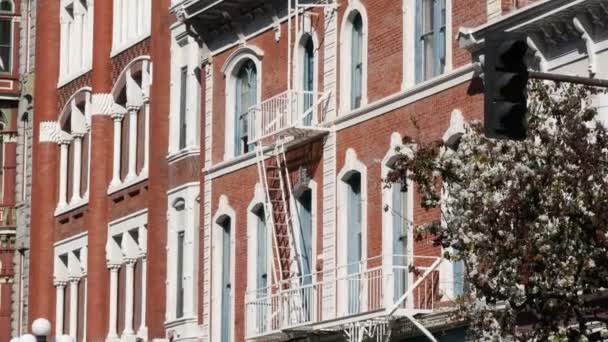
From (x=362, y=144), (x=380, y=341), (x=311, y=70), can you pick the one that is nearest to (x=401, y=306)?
(x=380, y=341)

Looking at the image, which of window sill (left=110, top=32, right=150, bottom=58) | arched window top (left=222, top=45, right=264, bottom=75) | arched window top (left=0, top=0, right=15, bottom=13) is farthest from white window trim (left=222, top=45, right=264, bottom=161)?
arched window top (left=0, top=0, right=15, bottom=13)

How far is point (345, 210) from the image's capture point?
40812mm

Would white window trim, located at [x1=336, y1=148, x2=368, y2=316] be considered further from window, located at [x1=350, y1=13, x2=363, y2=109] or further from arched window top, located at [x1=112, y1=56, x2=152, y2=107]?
arched window top, located at [x1=112, y1=56, x2=152, y2=107]

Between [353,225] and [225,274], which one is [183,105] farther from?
[353,225]

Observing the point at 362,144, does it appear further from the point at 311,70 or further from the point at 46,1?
the point at 46,1

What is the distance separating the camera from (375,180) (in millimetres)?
39375

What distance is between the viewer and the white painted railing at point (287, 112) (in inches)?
1655

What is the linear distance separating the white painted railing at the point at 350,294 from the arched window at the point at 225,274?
8.27 feet

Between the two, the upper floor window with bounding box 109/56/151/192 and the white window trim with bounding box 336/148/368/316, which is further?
the upper floor window with bounding box 109/56/151/192

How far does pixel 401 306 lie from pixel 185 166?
13.3 metres

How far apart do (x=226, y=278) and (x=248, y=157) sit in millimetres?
3150

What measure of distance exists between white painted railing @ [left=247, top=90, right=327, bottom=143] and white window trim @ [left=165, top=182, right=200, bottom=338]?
5391 mm

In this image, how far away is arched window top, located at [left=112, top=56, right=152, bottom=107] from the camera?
5312cm

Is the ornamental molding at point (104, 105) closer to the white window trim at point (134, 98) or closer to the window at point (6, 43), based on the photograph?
the white window trim at point (134, 98)
